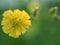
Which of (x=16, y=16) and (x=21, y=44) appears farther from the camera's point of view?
(x=21, y=44)

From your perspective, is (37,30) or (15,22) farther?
(37,30)

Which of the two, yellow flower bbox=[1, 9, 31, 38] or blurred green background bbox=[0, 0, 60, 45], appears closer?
yellow flower bbox=[1, 9, 31, 38]

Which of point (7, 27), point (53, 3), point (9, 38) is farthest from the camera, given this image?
point (53, 3)

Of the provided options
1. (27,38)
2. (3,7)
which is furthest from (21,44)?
(3,7)

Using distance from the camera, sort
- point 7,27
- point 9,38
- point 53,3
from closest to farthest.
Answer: point 7,27, point 9,38, point 53,3

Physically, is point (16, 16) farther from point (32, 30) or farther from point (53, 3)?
point (53, 3)

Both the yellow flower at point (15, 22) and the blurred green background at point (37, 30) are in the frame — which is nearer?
the yellow flower at point (15, 22)

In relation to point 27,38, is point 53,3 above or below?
above
